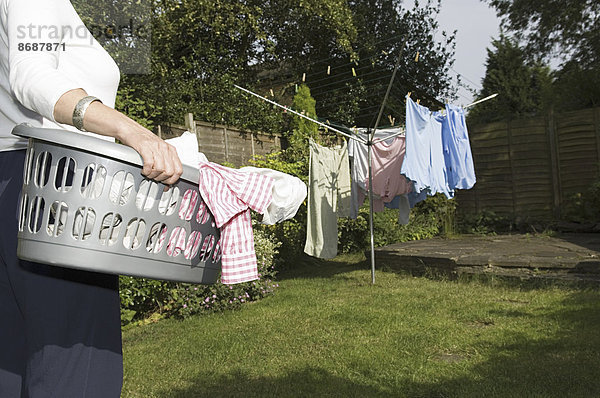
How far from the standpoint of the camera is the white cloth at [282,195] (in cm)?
136

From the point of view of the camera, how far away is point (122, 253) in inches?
39.1

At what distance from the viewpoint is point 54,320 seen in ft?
3.31

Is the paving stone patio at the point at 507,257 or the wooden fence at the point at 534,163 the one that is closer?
the paving stone patio at the point at 507,257

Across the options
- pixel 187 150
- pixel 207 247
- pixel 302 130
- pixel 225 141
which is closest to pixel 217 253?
pixel 207 247

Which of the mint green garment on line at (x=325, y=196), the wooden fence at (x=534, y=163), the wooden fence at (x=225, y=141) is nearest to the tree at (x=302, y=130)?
the wooden fence at (x=225, y=141)

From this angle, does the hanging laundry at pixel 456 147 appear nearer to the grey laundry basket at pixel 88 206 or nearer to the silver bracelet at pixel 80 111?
the grey laundry basket at pixel 88 206

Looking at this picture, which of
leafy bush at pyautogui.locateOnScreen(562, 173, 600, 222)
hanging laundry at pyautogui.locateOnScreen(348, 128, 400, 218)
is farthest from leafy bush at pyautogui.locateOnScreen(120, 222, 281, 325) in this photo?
leafy bush at pyautogui.locateOnScreen(562, 173, 600, 222)

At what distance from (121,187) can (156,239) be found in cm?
14

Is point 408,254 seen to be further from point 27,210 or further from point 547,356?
point 27,210

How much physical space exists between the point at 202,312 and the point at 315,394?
2255mm

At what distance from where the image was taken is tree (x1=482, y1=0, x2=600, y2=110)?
448 inches

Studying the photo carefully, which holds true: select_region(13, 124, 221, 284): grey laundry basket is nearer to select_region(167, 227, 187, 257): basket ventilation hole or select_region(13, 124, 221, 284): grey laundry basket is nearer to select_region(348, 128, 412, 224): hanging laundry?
select_region(167, 227, 187, 257): basket ventilation hole

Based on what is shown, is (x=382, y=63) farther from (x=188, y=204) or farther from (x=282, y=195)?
(x=188, y=204)

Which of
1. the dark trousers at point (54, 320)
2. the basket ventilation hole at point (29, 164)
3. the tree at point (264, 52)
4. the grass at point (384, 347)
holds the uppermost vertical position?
the tree at point (264, 52)
